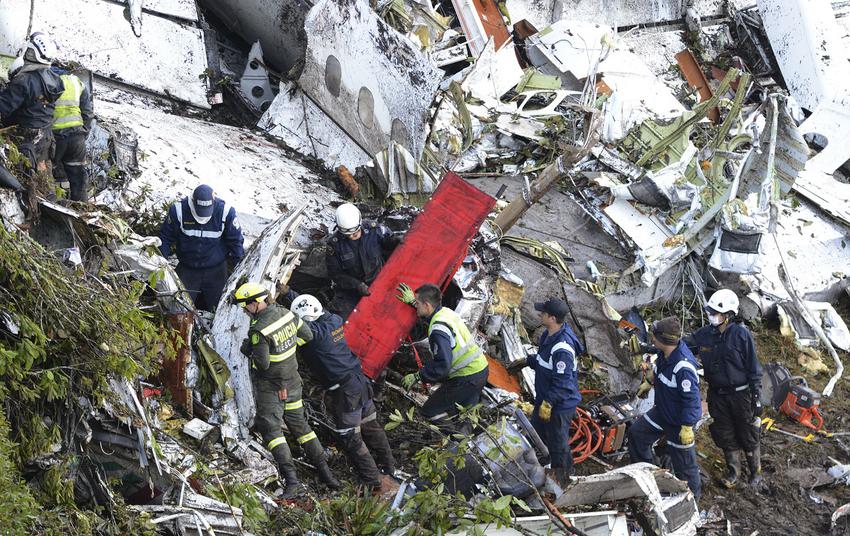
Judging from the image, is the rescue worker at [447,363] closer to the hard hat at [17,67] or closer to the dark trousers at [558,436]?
the dark trousers at [558,436]

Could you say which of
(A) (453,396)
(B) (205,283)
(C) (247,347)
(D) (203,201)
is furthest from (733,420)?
(D) (203,201)

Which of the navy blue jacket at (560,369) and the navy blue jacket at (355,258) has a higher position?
the navy blue jacket at (560,369)

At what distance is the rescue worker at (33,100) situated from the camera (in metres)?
5.82

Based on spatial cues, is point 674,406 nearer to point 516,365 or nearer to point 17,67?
point 516,365

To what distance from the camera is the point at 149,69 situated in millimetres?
8805

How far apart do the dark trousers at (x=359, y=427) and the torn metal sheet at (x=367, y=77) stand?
276 cm

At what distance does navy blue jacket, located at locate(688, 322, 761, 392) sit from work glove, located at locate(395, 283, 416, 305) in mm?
2128

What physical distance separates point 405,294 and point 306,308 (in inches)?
40.1

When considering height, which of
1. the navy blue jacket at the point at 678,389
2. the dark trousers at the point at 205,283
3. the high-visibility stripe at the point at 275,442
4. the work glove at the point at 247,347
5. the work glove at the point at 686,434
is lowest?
the high-visibility stripe at the point at 275,442

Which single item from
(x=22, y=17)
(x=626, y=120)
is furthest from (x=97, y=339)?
(x=626, y=120)

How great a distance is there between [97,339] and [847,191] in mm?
7893

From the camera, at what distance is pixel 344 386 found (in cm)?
565

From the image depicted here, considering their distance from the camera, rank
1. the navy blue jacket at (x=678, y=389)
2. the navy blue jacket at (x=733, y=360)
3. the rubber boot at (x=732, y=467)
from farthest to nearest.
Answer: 1. the rubber boot at (x=732, y=467)
2. the navy blue jacket at (x=733, y=360)
3. the navy blue jacket at (x=678, y=389)

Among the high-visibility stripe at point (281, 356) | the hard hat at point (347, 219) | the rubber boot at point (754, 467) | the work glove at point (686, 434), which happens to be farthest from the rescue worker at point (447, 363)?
the rubber boot at point (754, 467)
